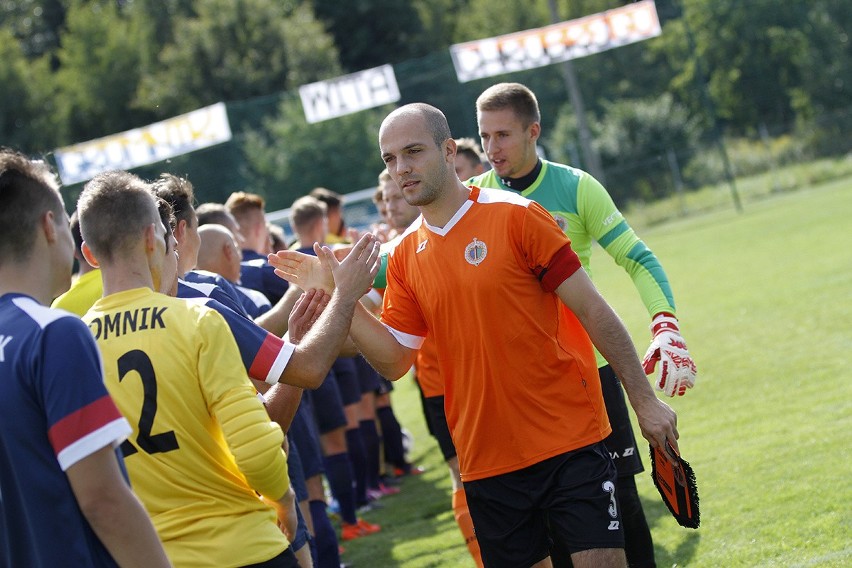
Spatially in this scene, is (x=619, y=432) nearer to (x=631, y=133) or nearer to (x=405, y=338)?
(x=405, y=338)

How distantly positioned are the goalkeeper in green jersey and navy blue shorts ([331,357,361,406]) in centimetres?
382

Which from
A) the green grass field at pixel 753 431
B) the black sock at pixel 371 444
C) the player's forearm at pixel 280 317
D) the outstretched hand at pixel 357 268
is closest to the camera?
the outstretched hand at pixel 357 268

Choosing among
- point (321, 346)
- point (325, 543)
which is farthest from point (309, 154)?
point (321, 346)

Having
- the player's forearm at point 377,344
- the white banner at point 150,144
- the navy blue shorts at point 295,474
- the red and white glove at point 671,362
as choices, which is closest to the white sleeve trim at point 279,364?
the player's forearm at point 377,344

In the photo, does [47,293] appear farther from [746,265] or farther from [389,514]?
[746,265]

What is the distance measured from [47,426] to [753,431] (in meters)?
6.82

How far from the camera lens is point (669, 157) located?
3731cm

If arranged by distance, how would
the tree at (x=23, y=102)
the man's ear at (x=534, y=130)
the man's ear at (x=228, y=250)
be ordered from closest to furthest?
the man's ear at (x=534, y=130), the man's ear at (x=228, y=250), the tree at (x=23, y=102)

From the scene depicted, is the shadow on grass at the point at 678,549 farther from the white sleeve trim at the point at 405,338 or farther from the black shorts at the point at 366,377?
the black shorts at the point at 366,377

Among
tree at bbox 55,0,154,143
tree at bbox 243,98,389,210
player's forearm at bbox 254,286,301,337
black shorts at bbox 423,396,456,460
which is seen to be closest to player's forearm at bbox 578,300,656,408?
player's forearm at bbox 254,286,301,337

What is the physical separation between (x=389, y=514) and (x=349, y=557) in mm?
1339

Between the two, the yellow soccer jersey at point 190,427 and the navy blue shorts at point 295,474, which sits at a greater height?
the yellow soccer jersey at point 190,427

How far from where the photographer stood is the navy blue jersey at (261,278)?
284 inches

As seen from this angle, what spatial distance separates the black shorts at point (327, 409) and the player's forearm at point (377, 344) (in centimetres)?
370
